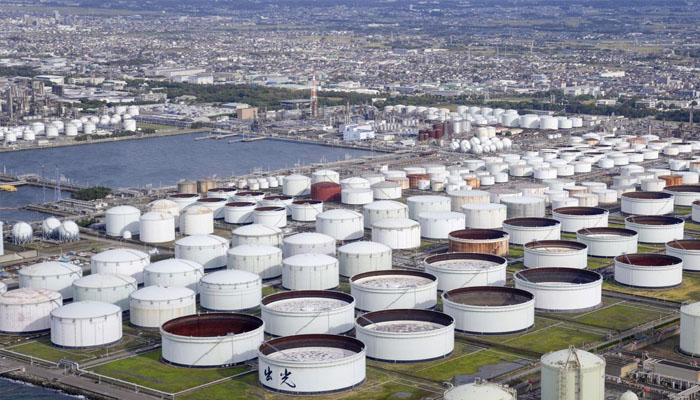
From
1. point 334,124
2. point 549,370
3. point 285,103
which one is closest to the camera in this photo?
point 549,370

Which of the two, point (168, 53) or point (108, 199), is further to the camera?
Result: point (168, 53)

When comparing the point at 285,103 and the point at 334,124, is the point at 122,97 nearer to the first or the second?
the point at 285,103

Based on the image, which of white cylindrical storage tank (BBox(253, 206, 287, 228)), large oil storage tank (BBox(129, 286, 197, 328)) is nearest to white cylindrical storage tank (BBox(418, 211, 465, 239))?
white cylindrical storage tank (BBox(253, 206, 287, 228))

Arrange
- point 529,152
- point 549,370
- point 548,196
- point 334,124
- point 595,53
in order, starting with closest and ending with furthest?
point 549,370, point 548,196, point 529,152, point 334,124, point 595,53

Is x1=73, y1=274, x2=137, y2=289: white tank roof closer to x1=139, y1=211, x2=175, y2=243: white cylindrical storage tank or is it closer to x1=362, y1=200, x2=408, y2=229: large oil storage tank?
x1=139, y1=211, x2=175, y2=243: white cylindrical storage tank

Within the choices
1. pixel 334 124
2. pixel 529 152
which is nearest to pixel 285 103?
pixel 334 124

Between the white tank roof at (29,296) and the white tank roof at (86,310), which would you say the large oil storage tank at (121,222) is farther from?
the white tank roof at (86,310)
